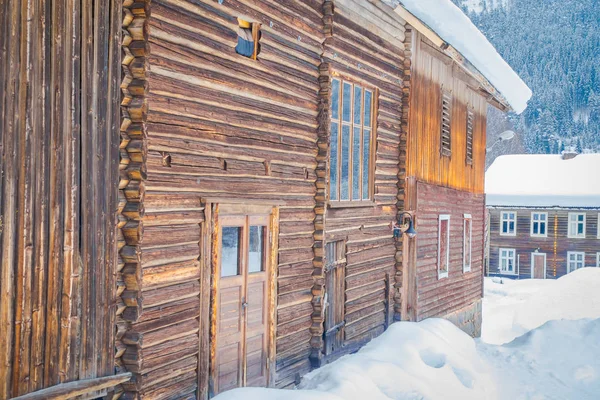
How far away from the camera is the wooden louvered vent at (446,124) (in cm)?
1608

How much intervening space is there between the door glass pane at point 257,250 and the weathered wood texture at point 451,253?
6386mm

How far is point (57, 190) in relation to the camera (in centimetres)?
528

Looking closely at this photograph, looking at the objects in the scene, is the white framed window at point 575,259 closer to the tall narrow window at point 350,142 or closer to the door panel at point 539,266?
the door panel at point 539,266

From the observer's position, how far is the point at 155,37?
6.34m

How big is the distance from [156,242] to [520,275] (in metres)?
35.9

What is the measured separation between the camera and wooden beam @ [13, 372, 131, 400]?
4945mm

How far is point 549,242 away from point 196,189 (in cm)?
3472

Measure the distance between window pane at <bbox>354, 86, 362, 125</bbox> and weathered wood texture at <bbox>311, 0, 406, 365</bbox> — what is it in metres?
0.15

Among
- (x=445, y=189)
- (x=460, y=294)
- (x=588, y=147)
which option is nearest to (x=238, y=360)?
(x=445, y=189)

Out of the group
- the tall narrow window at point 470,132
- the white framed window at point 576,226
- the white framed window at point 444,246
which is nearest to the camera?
the white framed window at point 444,246

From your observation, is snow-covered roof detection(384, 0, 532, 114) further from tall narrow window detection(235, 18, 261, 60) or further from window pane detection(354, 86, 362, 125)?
tall narrow window detection(235, 18, 261, 60)

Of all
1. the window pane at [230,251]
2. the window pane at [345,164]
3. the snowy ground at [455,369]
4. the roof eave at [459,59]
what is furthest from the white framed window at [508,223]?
the window pane at [230,251]

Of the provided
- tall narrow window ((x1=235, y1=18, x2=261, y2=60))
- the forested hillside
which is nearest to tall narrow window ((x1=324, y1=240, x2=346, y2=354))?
tall narrow window ((x1=235, y1=18, x2=261, y2=60))

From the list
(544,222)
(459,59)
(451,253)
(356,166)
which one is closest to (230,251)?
(356,166)
